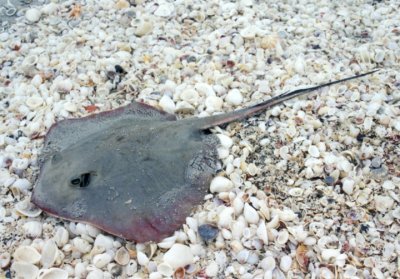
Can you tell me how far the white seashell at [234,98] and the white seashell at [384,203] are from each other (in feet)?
3.68

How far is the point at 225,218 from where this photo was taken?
8.48 feet

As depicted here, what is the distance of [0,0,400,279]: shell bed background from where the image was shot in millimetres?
2469

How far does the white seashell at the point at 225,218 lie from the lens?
2578 mm

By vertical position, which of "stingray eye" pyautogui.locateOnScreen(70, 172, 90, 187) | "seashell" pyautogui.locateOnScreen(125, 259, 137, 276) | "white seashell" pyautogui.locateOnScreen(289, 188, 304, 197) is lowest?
"seashell" pyautogui.locateOnScreen(125, 259, 137, 276)

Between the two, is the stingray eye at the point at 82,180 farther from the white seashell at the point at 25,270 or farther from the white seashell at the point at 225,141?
the white seashell at the point at 225,141

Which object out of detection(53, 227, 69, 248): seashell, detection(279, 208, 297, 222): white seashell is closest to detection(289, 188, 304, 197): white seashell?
detection(279, 208, 297, 222): white seashell

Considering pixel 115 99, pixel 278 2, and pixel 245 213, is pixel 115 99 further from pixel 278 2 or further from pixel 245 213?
pixel 278 2

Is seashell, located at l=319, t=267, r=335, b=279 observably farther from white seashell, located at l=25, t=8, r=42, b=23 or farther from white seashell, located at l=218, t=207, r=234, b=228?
white seashell, located at l=25, t=8, r=42, b=23

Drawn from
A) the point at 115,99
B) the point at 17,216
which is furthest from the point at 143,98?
the point at 17,216

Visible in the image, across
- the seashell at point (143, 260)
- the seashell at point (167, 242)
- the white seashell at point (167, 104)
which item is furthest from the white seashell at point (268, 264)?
the white seashell at point (167, 104)

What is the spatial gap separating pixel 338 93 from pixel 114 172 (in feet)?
5.40

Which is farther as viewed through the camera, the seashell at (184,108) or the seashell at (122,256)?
the seashell at (184,108)

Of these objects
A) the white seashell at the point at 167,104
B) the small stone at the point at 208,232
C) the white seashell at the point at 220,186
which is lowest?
the small stone at the point at 208,232

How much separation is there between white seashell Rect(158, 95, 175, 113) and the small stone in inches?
39.3
